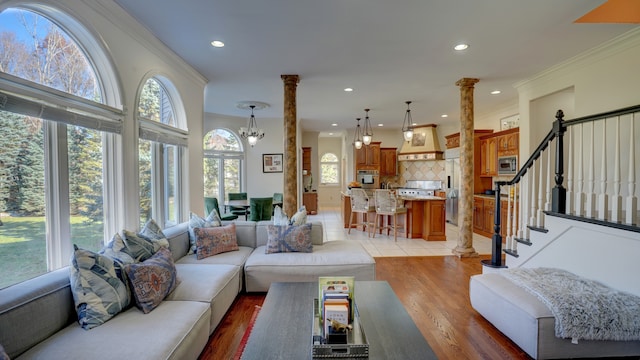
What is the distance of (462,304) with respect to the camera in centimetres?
308

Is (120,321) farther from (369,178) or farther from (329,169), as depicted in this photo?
(329,169)

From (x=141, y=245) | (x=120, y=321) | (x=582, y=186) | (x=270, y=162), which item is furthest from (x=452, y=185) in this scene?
(x=120, y=321)

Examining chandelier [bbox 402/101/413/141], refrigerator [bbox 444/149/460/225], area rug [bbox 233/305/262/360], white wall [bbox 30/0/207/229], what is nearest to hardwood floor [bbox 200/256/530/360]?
area rug [bbox 233/305/262/360]

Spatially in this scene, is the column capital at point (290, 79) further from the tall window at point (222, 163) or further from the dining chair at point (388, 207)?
the tall window at point (222, 163)

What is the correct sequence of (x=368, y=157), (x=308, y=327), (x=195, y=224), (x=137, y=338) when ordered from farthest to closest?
1. (x=368, y=157)
2. (x=195, y=224)
3. (x=308, y=327)
4. (x=137, y=338)

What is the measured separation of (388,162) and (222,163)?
5.29 metres

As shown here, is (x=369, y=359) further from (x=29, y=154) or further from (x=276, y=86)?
(x=276, y=86)

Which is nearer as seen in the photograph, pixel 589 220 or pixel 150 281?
pixel 150 281

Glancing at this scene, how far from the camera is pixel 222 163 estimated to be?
301 inches

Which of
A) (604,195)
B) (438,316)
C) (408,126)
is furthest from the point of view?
(408,126)

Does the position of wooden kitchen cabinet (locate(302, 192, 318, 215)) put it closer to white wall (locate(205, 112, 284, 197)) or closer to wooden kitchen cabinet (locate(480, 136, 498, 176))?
white wall (locate(205, 112, 284, 197))

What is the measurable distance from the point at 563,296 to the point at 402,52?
306cm

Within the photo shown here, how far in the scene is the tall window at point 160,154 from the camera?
3.35 m

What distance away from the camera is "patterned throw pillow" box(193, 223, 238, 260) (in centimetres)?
323
